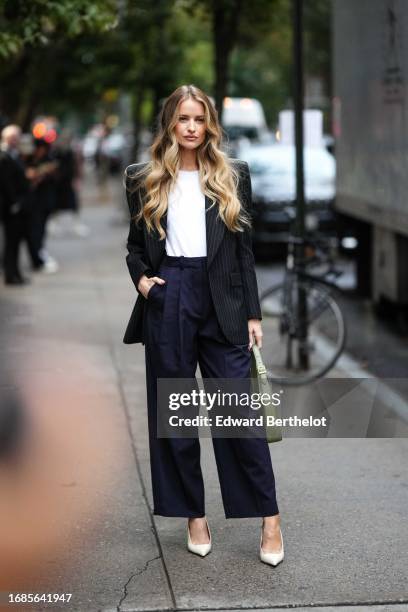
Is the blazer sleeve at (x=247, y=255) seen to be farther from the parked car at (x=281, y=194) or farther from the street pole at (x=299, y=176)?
the parked car at (x=281, y=194)

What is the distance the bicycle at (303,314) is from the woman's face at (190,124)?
386cm

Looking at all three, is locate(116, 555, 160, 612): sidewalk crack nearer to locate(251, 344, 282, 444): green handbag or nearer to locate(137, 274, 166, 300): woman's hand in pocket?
locate(251, 344, 282, 444): green handbag

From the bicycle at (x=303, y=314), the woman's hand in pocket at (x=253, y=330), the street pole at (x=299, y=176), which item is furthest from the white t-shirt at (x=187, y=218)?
the street pole at (x=299, y=176)

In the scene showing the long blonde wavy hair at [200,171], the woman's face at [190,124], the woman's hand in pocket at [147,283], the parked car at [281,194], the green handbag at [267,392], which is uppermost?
the woman's face at [190,124]

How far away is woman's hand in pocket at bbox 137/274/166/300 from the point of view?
4787 mm

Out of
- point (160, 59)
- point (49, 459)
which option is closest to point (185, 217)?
point (49, 459)

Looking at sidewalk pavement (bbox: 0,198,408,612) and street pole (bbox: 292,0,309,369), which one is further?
street pole (bbox: 292,0,309,369)

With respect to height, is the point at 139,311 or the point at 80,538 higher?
the point at 139,311

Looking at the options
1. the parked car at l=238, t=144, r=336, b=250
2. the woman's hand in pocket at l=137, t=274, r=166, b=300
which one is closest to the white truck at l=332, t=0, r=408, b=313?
the parked car at l=238, t=144, r=336, b=250

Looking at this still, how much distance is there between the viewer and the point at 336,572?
475cm

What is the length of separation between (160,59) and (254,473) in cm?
1858

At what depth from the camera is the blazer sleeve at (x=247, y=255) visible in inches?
191

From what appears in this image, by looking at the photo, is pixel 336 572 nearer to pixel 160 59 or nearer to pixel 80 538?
pixel 80 538

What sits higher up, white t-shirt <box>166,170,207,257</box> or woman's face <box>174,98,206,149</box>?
woman's face <box>174,98,206,149</box>
